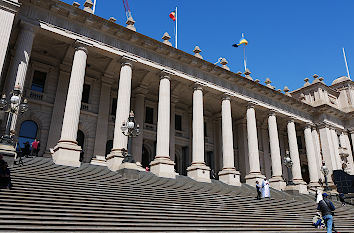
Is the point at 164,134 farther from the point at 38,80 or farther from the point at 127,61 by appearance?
the point at 38,80

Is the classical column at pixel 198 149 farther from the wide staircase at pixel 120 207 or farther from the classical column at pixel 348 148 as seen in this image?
the classical column at pixel 348 148

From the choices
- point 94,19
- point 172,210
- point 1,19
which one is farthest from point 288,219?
point 1,19

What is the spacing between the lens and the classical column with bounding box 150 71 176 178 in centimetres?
1909

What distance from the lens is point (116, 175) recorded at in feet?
50.4

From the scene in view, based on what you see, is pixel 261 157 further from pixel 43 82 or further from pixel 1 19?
pixel 1 19

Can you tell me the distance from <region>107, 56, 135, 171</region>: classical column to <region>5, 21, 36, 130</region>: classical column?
5.57 m

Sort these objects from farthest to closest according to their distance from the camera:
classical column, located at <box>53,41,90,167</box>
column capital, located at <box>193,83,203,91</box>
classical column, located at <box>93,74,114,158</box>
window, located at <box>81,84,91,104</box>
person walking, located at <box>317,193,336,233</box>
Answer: window, located at <box>81,84,91,104</box>, column capital, located at <box>193,83,203,91</box>, classical column, located at <box>93,74,114,158</box>, classical column, located at <box>53,41,90,167</box>, person walking, located at <box>317,193,336,233</box>

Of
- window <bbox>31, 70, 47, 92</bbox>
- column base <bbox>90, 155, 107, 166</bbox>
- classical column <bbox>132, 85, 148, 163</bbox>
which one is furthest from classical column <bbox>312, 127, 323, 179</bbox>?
window <bbox>31, 70, 47, 92</bbox>

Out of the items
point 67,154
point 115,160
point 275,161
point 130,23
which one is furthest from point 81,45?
point 275,161

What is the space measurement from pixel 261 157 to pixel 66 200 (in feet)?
92.6

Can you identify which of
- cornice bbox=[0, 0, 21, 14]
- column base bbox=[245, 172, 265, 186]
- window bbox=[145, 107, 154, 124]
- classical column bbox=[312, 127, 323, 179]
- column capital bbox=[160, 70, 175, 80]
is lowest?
column base bbox=[245, 172, 265, 186]

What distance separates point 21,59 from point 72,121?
4284 mm

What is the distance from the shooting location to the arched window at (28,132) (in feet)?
67.5

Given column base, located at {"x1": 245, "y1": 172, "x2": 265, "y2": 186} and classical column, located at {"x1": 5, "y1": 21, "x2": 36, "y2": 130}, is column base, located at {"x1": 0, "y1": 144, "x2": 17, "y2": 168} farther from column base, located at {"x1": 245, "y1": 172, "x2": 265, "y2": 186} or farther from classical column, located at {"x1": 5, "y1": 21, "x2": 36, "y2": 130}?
column base, located at {"x1": 245, "y1": 172, "x2": 265, "y2": 186}
